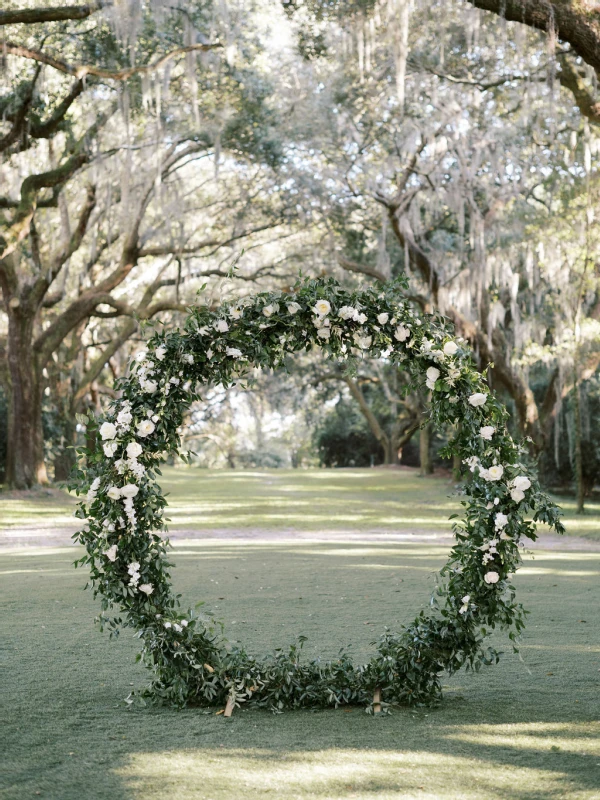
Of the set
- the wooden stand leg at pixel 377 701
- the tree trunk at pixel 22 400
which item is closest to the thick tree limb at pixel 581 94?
the wooden stand leg at pixel 377 701

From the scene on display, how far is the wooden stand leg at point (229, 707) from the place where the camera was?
4.39m

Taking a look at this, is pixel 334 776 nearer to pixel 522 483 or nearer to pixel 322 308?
pixel 522 483

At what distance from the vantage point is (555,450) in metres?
23.1

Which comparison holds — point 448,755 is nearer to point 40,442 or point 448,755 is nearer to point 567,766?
point 567,766

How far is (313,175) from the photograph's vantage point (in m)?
22.1

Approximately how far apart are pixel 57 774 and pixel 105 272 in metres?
24.5

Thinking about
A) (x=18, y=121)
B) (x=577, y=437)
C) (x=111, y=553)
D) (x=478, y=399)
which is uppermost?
(x=18, y=121)

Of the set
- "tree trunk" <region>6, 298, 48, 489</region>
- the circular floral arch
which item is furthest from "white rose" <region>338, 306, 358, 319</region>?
"tree trunk" <region>6, 298, 48, 489</region>

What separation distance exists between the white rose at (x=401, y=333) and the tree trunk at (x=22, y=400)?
16.9 metres

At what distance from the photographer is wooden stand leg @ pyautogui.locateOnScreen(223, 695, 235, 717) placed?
439cm

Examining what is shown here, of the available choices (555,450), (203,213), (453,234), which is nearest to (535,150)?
(453,234)

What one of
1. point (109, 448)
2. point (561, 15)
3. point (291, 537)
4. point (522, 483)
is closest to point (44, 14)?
point (561, 15)

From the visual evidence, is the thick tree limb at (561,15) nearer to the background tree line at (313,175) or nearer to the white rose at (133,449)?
the background tree line at (313,175)

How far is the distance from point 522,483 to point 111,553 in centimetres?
198
